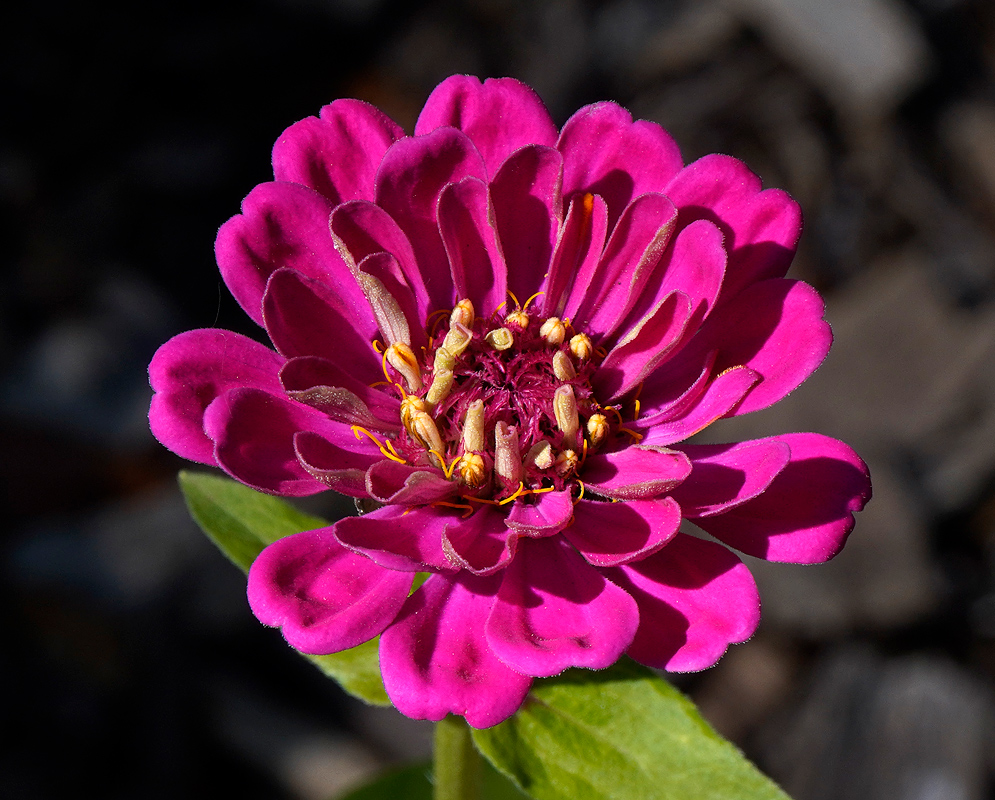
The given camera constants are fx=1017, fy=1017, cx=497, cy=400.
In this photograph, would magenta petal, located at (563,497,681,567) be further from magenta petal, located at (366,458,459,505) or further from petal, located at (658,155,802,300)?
petal, located at (658,155,802,300)

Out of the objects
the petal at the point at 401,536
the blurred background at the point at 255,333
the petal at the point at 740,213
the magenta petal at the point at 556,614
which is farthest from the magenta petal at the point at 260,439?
the blurred background at the point at 255,333

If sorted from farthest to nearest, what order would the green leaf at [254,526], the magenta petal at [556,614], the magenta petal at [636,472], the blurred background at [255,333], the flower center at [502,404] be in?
the blurred background at [255,333]
the green leaf at [254,526]
the flower center at [502,404]
the magenta petal at [636,472]
the magenta petal at [556,614]

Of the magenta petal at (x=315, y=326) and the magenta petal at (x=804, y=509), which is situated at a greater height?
the magenta petal at (x=315, y=326)

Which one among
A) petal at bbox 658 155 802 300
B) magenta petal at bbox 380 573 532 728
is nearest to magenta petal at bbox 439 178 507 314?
petal at bbox 658 155 802 300

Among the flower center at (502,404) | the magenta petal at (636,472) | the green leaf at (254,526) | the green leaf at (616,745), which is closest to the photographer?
the magenta petal at (636,472)

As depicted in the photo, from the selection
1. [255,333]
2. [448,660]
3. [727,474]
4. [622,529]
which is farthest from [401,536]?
[255,333]

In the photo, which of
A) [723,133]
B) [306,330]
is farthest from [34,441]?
[723,133]

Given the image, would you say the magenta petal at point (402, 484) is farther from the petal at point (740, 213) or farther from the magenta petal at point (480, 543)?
the petal at point (740, 213)
